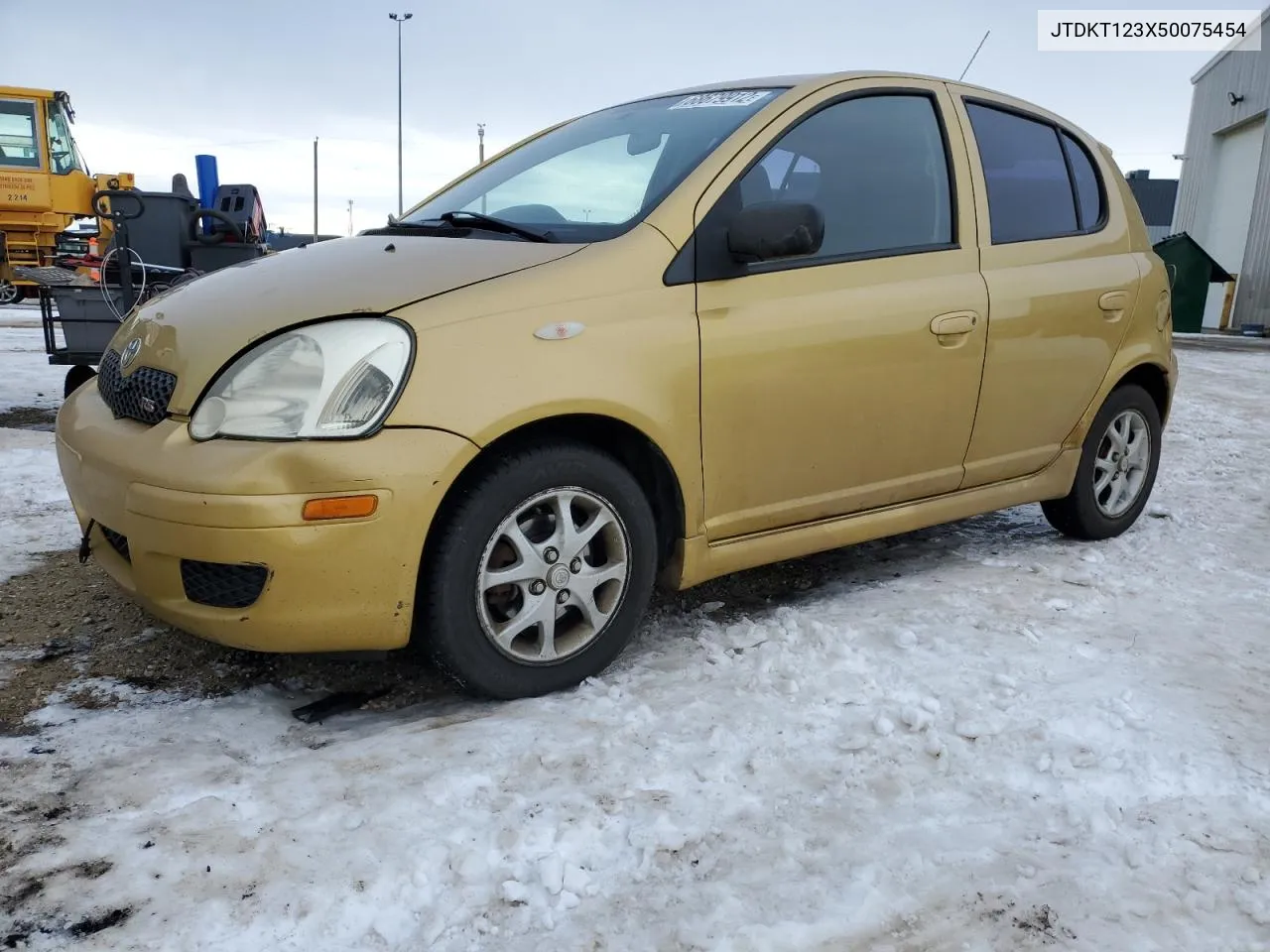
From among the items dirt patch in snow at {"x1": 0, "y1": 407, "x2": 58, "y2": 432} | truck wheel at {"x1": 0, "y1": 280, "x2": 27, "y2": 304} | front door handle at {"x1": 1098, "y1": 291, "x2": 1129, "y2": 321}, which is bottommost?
dirt patch in snow at {"x1": 0, "y1": 407, "x2": 58, "y2": 432}

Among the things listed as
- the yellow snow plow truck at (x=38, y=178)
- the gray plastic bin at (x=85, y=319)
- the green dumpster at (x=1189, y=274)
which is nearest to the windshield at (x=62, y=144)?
the yellow snow plow truck at (x=38, y=178)

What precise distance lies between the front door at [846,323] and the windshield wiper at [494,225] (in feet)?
1.54

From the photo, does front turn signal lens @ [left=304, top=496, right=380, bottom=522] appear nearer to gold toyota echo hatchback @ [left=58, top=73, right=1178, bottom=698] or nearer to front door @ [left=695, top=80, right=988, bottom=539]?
gold toyota echo hatchback @ [left=58, top=73, right=1178, bottom=698]

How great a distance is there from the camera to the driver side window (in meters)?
3.01

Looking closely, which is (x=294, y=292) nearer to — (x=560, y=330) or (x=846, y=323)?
(x=560, y=330)

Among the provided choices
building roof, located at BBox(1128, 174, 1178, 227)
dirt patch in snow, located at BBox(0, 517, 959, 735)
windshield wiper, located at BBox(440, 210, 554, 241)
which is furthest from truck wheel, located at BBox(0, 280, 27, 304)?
building roof, located at BBox(1128, 174, 1178, 227)

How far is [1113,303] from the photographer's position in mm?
3828

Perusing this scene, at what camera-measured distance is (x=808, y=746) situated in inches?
92.4

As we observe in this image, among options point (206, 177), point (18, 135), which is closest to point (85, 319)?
point (206, 177)

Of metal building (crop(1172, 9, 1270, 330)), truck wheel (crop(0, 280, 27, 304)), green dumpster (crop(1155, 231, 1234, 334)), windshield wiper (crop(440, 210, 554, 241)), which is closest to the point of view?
windshield wiper (crop(440, 210, 554, 241))

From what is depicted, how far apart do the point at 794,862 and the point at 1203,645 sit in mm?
1840

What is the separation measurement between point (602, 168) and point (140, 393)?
1.56 metres

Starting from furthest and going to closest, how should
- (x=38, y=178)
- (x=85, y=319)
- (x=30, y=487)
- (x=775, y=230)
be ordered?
(x=38, y=178) → (x=85, y=319) → (x=30, y=487) → (x=775, y=230)

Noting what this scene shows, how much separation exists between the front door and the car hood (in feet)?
1.93
